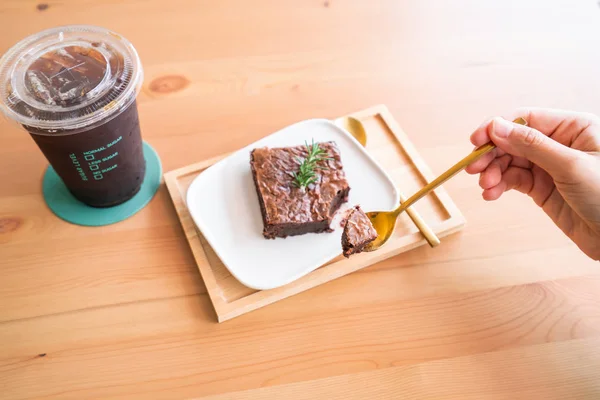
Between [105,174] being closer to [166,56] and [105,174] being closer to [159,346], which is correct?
[159,346]

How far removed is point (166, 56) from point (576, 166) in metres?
1.09

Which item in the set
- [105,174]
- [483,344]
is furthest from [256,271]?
[483,344]

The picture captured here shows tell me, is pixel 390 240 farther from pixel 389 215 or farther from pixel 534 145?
pixel 534 145

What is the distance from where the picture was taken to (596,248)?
112 cm

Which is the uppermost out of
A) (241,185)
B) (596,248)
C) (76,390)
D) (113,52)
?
(113,52)

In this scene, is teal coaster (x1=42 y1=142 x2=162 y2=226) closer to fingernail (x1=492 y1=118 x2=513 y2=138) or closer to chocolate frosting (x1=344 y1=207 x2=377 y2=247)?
chocolate frosting (x1=344 y1=207 x2=377 y2=247)

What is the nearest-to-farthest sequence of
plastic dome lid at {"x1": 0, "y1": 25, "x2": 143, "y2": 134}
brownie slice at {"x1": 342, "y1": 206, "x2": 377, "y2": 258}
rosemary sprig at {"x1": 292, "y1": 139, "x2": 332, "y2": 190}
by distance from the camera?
plastic dome lid at {"x1": 0, "y1": 25, "x2": 143, "y2": 134}, brownie slice at {"x1": 342, "y1": 206, "x2": 377, "y2": 258}, rosemary sprig at {"x1": 292, "y1": 139, "x2": 332, "y2": 190}

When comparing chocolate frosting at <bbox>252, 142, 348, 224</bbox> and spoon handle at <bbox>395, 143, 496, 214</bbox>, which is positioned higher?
spoon handle at <bbox>395, 143, 496, 214</bbox>

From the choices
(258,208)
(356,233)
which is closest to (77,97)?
(258,208)

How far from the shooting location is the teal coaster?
1196 mm

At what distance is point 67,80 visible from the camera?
98cm

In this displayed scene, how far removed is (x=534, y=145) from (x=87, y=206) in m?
1.00

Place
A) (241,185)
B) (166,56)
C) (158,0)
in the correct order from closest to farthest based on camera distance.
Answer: (241,185) < (166,56) < (158,0)

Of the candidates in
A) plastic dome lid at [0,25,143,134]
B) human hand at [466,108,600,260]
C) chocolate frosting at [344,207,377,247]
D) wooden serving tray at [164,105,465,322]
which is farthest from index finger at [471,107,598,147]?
plastic dome lid at [0,25,143,134]
